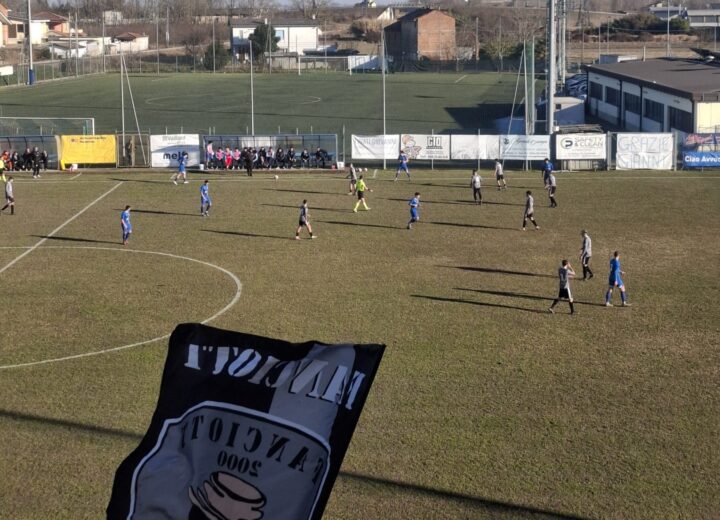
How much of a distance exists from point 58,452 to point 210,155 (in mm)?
38067

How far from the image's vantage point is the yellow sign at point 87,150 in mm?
53250

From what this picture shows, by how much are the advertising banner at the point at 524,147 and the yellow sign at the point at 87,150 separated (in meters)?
20.9

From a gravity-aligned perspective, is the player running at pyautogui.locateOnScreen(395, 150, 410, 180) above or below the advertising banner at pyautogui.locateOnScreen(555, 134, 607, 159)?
below

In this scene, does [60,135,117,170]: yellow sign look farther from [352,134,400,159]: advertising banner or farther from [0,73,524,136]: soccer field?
[352,134,400,159]: advertising banner

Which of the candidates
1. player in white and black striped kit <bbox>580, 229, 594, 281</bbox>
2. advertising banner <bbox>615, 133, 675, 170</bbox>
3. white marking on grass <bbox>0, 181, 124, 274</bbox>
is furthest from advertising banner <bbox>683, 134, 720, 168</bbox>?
white marking on grass <bbox>0, 181, 124, 274</bbox>

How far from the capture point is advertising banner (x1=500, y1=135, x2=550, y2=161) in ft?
170

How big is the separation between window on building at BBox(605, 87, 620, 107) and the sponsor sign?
21.0 meters

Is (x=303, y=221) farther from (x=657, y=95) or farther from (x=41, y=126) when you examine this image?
(x=657, y=95)

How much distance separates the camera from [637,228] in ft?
118

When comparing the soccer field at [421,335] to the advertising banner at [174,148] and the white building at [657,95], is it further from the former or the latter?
the white building at [657,95]

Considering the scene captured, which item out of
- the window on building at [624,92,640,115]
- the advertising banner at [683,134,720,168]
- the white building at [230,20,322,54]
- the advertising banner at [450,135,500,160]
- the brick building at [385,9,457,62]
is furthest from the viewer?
the white building at [230,20,322,54]

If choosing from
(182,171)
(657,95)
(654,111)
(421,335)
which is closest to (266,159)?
(182,171)

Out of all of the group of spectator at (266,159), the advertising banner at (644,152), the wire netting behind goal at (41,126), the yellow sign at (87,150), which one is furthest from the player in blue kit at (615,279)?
the wire netting behind goal at (41,126)

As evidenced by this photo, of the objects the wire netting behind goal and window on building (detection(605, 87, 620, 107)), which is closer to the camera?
the wire netting behind goal
